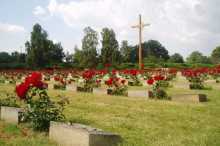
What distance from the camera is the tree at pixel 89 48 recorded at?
138 feet

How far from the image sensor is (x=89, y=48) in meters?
42.4

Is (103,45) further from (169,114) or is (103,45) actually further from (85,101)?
(169,114)

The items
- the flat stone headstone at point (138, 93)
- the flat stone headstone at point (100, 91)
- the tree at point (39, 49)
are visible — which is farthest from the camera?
the tree at point (39, 49)

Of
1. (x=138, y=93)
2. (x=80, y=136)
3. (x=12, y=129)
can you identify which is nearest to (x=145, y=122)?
(x=80, y=136)

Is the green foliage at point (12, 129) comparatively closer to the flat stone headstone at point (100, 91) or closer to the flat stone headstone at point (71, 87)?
the flat stone headstone at point (100, 91)

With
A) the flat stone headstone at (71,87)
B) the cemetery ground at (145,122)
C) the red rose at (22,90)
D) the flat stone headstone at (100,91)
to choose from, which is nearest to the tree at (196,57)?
the flat stone headstone at (71,87)

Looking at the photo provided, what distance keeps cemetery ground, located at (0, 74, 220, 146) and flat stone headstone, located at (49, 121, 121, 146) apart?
0.16 meters

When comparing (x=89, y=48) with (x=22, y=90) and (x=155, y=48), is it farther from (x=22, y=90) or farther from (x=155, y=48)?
(x=155, y=48)

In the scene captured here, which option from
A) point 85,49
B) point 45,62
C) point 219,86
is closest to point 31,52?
point 45,62

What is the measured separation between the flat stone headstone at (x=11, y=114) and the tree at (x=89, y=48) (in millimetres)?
33156

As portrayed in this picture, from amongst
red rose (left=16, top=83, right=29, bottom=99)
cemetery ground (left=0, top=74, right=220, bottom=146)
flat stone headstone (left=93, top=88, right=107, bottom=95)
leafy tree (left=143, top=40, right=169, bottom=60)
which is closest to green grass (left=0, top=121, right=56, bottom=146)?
cemetery ground (left=0, top=74, right=220, bottom=146)

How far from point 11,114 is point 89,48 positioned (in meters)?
34.4

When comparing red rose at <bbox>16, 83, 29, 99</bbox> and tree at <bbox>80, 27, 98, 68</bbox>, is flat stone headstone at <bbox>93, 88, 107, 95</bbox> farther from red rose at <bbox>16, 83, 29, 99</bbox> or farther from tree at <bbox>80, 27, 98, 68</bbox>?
tree at <bbox>80, 27, 98, 68</bbox>

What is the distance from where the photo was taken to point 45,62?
167 ft
